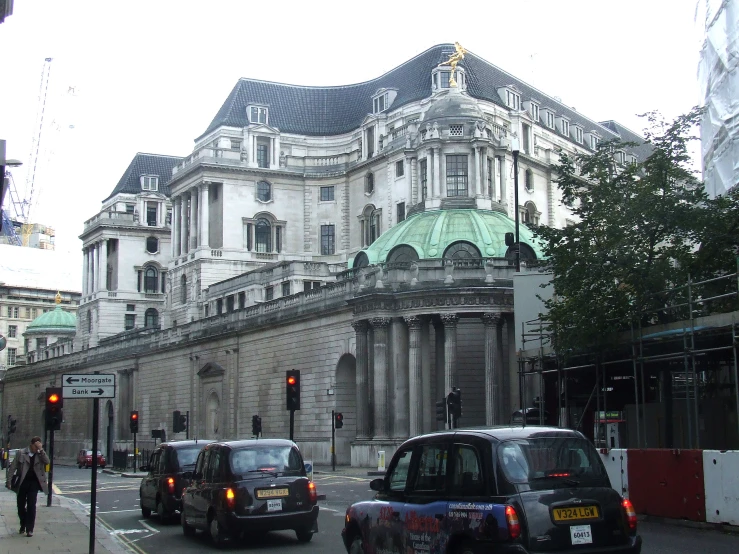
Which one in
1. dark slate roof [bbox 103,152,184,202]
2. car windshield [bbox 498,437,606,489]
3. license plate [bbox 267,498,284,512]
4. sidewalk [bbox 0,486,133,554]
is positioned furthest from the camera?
dark slate roof [bbox 103,152,184,202]

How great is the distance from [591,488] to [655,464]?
10679 millimetres

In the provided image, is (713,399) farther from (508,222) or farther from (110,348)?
(110,348)

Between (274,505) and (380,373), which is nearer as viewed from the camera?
(274,505)

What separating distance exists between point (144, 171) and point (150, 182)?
179 centimetres

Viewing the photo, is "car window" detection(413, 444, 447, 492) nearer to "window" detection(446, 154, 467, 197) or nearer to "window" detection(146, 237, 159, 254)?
"window" detection(446, 154, 467, 197)

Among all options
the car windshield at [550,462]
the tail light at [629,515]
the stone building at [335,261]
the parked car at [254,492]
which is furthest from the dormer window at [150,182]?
the tail light at [629,515]

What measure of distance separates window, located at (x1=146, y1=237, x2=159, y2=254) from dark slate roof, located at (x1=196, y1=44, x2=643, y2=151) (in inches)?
794

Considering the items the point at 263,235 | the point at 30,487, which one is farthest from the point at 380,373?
the point at 263,235

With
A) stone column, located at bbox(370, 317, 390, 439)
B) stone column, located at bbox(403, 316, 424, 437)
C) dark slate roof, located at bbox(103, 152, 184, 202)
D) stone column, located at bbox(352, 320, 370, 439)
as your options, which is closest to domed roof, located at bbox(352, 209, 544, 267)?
stone column, located at bbox(403, 316, 424, 437)

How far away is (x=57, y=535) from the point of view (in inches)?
846

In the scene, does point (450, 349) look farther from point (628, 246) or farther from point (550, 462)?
point (550, 462)

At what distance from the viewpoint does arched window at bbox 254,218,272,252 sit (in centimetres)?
8831

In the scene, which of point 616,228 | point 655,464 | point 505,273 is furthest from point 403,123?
point 655,464

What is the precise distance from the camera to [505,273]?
50000mm
